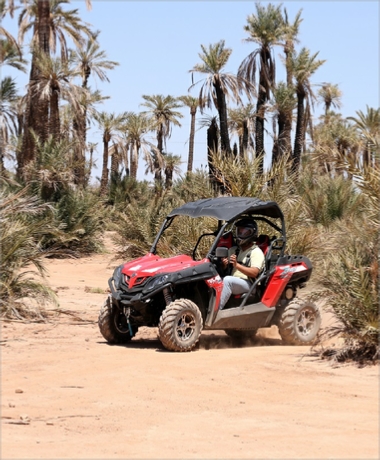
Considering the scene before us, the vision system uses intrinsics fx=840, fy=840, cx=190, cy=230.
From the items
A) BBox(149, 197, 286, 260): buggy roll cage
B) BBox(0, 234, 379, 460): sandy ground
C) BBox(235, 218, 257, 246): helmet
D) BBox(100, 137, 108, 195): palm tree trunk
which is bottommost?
BBox(0, 234, 379, 460): sandy ground

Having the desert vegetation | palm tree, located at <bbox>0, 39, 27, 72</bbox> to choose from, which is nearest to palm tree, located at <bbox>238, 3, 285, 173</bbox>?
the desert vegetation

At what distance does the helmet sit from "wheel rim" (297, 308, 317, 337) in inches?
44.2

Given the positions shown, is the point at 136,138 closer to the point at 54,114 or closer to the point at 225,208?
the point at 54,114

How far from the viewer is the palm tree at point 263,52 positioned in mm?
34594

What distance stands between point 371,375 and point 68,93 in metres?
20.5

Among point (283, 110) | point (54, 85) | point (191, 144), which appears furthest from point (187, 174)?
point (191, 144)

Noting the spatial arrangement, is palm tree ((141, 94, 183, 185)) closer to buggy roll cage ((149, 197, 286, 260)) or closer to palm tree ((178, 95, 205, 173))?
palm tree ((178, 95, 205, 173))

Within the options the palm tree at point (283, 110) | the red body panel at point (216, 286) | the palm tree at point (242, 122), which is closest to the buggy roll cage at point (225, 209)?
the red body panel at point (216, 286)

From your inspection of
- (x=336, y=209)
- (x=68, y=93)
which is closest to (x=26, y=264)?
(x=336, y=209)

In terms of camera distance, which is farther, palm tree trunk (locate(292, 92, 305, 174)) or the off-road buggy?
palm tree trunk (locate(292, 92, 305, 174))

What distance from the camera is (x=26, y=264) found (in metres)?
12.0

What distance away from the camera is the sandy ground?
5891mm

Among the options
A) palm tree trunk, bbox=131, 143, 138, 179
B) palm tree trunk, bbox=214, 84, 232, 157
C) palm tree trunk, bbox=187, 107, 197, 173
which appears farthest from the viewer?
palm tree trunk, bbox=187, 107, 197, 173

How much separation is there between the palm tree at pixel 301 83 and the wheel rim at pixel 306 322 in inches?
994
